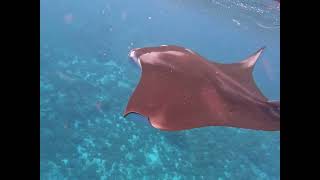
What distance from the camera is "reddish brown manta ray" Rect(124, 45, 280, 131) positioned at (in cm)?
428

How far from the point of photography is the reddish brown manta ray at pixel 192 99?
14.0 ft

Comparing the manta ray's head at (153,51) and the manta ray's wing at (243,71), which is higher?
the manta ray's head at (153,51)

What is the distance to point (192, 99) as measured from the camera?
485 centimetres

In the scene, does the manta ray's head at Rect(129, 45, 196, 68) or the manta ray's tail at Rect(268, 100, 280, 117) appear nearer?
the manta ray's tail at Rect(268, 100, 280, 117)

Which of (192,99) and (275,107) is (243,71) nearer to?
(192,99)

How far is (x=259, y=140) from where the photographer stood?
24.3 feet

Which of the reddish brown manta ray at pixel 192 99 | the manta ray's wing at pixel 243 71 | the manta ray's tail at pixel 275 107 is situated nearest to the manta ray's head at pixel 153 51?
the reddish brown manta ray at pixel 192 99

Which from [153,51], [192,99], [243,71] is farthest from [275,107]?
[153,51]

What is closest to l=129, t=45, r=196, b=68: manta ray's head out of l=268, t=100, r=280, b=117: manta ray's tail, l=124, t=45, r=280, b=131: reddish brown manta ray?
l=124, t=45, r=280, b=131: reddish brown manta ray

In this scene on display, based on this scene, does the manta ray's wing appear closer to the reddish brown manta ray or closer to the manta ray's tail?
the reddish brown manta ray

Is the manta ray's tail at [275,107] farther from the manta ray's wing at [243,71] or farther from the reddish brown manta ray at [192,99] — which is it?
the manta ray's wing at [243,71]
